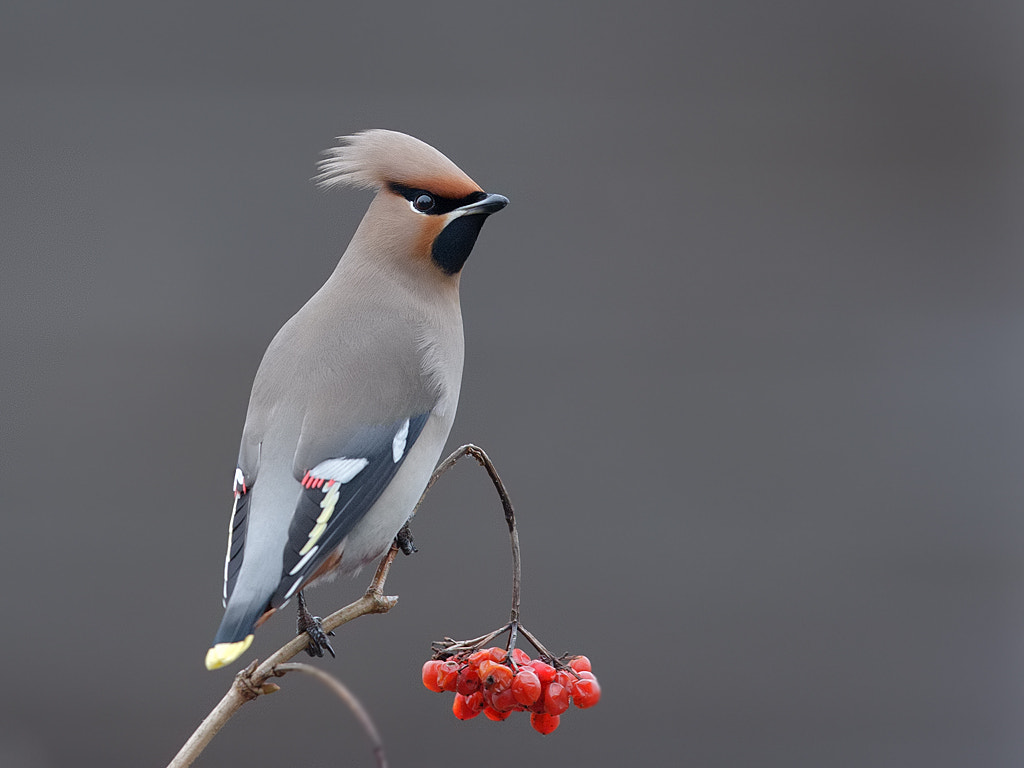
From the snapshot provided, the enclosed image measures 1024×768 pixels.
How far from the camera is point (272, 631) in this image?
288 centimetres

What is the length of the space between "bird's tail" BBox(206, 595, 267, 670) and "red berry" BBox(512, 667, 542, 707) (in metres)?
0.29

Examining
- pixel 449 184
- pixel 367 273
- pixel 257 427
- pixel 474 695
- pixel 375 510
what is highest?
pixel 449 184

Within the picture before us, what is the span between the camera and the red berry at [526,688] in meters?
1.23

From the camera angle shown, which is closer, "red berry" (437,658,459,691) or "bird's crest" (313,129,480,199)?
"red berry" (437,658,459,691)

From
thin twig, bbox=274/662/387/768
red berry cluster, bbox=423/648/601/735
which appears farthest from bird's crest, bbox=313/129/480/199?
thin twig, bbox=274/662/387/768

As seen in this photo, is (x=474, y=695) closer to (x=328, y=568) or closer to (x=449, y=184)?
(x=328, y=568)

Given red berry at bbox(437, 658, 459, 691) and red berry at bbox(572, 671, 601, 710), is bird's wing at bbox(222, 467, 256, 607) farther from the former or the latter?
red berry at bbox(572, 671, 601, 710)

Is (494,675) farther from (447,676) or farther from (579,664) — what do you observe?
(579,664)

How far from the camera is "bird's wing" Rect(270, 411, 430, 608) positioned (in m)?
1.18

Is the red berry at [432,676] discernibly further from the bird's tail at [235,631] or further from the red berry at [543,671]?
the bird's tail at [235,631]

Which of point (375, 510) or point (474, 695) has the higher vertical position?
point (375, 510)

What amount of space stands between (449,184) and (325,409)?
12.8 inches

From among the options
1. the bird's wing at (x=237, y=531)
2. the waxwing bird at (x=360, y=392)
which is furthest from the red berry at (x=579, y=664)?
the bird's wing at (x=237, y=531)

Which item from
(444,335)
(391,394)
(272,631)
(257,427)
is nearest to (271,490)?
(257,427)
